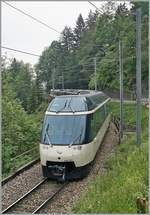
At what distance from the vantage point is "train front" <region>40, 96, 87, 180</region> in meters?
13.4

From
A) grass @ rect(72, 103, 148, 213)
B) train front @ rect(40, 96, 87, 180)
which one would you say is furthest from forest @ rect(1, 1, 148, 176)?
grass @ rect(72, 103, 148, 213)

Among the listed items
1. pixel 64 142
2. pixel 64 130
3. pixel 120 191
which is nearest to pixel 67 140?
pixel 64 142

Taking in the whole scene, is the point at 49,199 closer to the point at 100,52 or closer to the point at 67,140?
the point at 67,140

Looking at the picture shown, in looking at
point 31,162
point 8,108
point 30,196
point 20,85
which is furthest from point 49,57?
point 30,196

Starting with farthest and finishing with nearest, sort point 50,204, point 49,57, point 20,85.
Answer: point 49,57 → point 20,85 → point 50,204

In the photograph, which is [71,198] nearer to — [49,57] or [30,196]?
[30,196]

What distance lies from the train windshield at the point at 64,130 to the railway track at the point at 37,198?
4.73ft

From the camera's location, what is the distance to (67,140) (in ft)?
45.1

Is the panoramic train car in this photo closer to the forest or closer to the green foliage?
the forest

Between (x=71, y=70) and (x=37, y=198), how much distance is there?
60.4m

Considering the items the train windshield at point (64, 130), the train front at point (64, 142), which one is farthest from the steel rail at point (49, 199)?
the train windshield at point (64, 130)

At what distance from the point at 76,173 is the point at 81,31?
77.1m

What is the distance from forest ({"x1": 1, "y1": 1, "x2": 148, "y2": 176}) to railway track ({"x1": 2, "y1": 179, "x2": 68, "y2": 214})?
13.8 ft

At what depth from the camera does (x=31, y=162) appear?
647 inches
